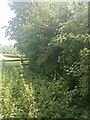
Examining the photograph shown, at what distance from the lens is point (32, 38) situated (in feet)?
29.9

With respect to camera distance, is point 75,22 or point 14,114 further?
point 75,22

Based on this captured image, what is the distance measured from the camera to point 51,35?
27.2ft

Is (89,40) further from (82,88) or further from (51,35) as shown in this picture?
(51,35)

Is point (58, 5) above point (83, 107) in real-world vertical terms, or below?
above

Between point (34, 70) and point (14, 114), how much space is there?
4.89m

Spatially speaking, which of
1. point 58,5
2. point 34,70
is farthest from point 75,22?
point 34,70

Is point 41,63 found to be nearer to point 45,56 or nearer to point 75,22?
point 45,56

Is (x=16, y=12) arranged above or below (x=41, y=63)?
above

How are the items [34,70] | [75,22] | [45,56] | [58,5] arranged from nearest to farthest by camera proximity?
1. [75,22]
2. [45,56]
3. [58,5]
4. [34,70]

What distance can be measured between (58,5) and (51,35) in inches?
48.1

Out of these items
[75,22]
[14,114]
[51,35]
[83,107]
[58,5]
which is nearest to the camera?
[14,114]

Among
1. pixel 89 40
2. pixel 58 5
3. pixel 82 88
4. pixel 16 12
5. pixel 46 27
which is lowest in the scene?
pixel 82 88

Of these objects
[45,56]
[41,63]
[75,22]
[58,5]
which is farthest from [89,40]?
[58,5]

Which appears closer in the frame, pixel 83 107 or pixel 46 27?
pixel 83 107
